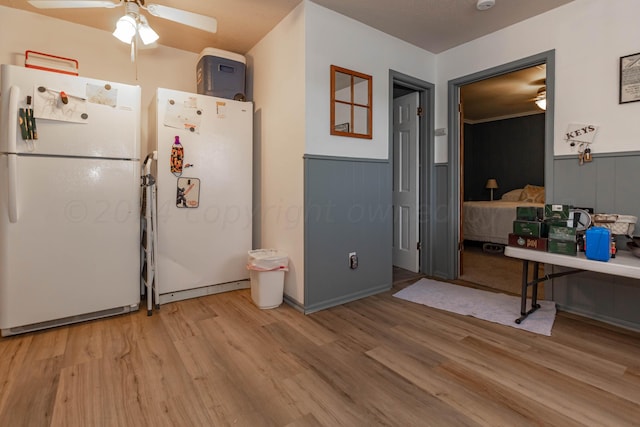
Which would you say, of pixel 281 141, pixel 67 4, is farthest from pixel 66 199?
pixel 281 141

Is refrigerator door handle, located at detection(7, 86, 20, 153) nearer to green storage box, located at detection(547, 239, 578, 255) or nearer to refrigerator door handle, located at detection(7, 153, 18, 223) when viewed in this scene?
refrigerator door handle, located at detection(7, 153, 18, 223)

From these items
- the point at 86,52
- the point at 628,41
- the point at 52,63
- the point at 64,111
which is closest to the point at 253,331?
the point at 64,111

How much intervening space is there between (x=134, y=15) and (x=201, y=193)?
1.42m

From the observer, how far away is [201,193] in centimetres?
296

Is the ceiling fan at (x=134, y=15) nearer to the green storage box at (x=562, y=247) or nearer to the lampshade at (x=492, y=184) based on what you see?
the green storage box at (x=562, y=247)

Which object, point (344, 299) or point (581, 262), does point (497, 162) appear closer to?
point (581, 262)

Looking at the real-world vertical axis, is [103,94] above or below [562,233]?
above

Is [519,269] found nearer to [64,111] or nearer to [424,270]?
[424,270]

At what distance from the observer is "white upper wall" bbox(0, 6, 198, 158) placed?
8.74 ft

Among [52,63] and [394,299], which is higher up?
[52,63]

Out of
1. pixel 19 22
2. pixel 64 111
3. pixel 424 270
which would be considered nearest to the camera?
pixel 64 111

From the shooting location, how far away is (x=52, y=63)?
8.14 ft

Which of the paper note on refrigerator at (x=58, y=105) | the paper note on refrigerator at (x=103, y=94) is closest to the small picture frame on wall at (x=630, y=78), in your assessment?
the paper note on refrigerator at (x=103, y=94)

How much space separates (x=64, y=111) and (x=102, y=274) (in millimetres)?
1222
